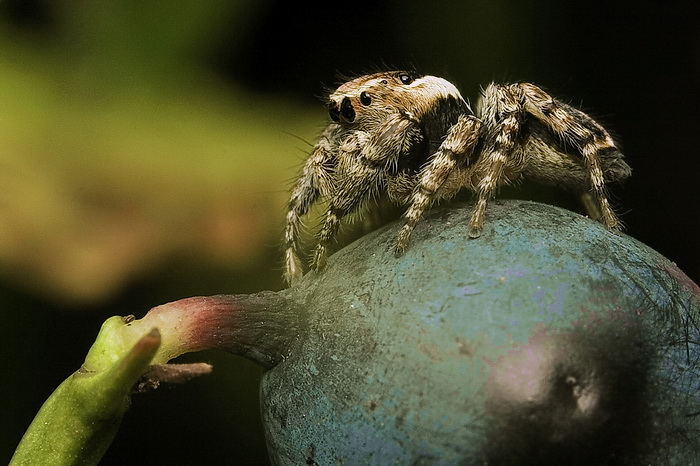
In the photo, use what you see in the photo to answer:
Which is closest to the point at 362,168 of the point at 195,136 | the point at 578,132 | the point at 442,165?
the point at 442,165

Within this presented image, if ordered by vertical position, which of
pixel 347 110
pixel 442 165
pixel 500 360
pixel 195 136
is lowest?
pixel 500 360

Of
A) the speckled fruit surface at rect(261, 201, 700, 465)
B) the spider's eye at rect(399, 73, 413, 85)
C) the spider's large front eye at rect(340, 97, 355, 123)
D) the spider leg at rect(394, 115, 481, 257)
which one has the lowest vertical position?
the speckled fruit surface at rect(261, 201, 700, 465)

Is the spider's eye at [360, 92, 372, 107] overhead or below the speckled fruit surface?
overhead

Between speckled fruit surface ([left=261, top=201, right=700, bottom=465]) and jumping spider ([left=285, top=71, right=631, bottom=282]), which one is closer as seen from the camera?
speckled fruit surface ([left=261, top=201, right=700, bottom=465])

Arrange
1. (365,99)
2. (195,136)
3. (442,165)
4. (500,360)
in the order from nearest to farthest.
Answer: (500,360), (442,165), (365,99), (195,136)

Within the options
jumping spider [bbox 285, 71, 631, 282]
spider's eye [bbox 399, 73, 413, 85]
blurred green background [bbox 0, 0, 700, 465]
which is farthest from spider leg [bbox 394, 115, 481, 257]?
blurred green background [bbox 0, 0, 700, 465]

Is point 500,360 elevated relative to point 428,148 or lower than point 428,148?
lower

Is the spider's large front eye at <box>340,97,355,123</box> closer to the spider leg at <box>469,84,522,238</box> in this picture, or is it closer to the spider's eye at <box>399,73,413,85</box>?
the spider's eye at <box>399,73,413,85</box>

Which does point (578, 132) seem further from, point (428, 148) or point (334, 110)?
point (334, 110)
